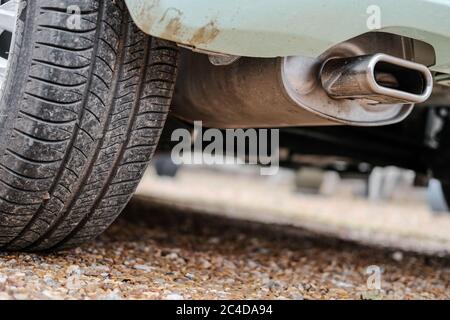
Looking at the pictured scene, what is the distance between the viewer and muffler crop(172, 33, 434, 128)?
1.39 m

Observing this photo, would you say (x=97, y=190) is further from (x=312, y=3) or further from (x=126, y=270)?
(x=312, y=3)

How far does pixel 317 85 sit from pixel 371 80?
0.17 meters

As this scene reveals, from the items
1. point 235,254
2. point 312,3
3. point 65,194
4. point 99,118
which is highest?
point 312,3

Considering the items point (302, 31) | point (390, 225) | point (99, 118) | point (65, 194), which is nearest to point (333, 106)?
point (302, 31)

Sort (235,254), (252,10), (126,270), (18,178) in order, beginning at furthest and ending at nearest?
(235,254) → (126,270) → (18,178) → (252,10)

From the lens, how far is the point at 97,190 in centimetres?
150

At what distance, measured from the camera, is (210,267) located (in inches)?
75.0

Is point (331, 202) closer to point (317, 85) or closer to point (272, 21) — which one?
point (317, 85)

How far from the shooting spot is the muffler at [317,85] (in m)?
1.39

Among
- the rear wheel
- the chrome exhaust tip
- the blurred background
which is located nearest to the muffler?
the chrome exhaust tip

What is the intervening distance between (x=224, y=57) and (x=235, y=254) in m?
1.08
